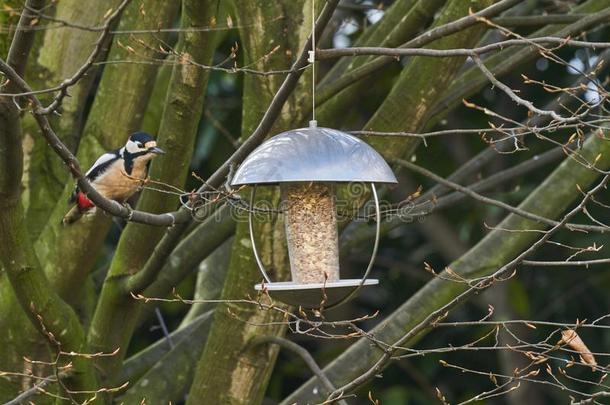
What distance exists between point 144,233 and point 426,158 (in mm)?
4360

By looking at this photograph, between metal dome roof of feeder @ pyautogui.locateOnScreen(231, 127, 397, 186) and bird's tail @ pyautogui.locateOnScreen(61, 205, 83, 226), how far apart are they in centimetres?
194

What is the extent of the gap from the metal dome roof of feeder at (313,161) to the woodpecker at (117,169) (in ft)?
4.56

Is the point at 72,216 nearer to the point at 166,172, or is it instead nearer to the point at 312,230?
the point at 166,172

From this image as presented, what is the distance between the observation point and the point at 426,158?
28.7ft

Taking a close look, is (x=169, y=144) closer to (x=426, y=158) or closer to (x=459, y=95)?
(x=459, y=95)

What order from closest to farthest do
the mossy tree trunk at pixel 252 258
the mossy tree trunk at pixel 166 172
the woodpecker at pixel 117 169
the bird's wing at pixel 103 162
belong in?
the mossy tree trunk at pixel 166 172, the mossy tree trunk at pixel 252 258, the woodpecker at pixel 117 169, the bird's wing at pixel 103 162

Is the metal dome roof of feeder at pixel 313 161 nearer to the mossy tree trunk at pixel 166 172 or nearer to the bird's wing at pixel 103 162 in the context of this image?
the mossy tree trunk at pixel 166 172

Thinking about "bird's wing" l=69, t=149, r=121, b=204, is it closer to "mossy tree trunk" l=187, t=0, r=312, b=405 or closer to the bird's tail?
the bird's tail

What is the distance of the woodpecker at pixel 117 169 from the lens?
15.9 feet

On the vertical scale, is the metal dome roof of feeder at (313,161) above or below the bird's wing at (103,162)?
above

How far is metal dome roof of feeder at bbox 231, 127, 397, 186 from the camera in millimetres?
3068

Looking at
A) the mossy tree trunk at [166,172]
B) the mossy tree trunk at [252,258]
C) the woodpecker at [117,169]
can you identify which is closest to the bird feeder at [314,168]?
the mossy tree trunk at [166,172]

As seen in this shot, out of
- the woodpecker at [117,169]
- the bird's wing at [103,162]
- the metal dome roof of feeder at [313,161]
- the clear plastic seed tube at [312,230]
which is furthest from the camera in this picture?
the bird's wing at [103,162]

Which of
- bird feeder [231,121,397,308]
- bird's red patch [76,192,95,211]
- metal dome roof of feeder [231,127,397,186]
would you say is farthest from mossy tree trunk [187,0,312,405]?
metal dome roof of feeder [231,127,397,186]
